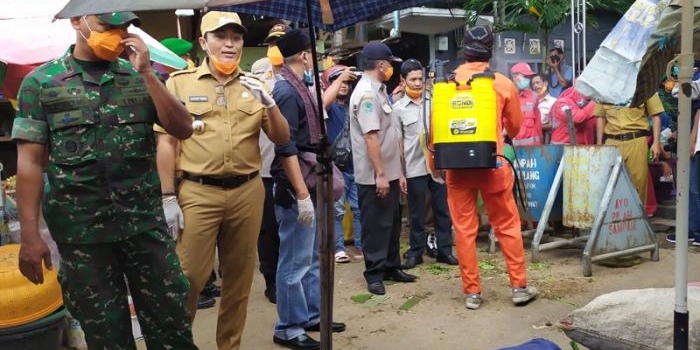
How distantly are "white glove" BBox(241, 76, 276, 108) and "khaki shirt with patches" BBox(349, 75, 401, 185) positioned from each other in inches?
78.7

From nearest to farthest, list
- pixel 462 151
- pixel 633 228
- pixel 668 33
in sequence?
pixel 668 33 → pixel 462 151 → pixel 633 228

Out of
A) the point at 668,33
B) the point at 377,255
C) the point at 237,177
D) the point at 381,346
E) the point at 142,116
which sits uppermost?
the point at 668,33

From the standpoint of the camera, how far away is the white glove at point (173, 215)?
3.36m

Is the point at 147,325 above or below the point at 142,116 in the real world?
below

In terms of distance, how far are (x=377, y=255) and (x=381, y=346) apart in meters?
1.27

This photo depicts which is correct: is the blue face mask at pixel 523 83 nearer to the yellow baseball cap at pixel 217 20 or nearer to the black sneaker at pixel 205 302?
the black sneaker at pixel 205 302

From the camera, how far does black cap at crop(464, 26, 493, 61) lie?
15.3ft

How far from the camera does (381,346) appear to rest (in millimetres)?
4227

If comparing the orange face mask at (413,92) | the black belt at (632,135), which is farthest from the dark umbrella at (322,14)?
the black belt at (632,135)

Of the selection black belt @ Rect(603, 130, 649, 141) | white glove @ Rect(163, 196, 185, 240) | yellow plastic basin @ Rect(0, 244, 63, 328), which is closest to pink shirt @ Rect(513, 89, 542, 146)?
black belt @ Rect(603, 130, 649, 141)

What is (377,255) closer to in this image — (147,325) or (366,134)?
(366,134)

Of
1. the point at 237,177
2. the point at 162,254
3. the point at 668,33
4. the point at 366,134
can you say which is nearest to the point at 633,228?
the point at 366,134

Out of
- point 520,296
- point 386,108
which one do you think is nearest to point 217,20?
point 386,108

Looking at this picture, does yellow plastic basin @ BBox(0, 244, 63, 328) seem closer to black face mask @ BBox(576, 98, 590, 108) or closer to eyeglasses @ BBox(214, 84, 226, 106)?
eyeglasses @ BBox(214, 84, 226, 106)
